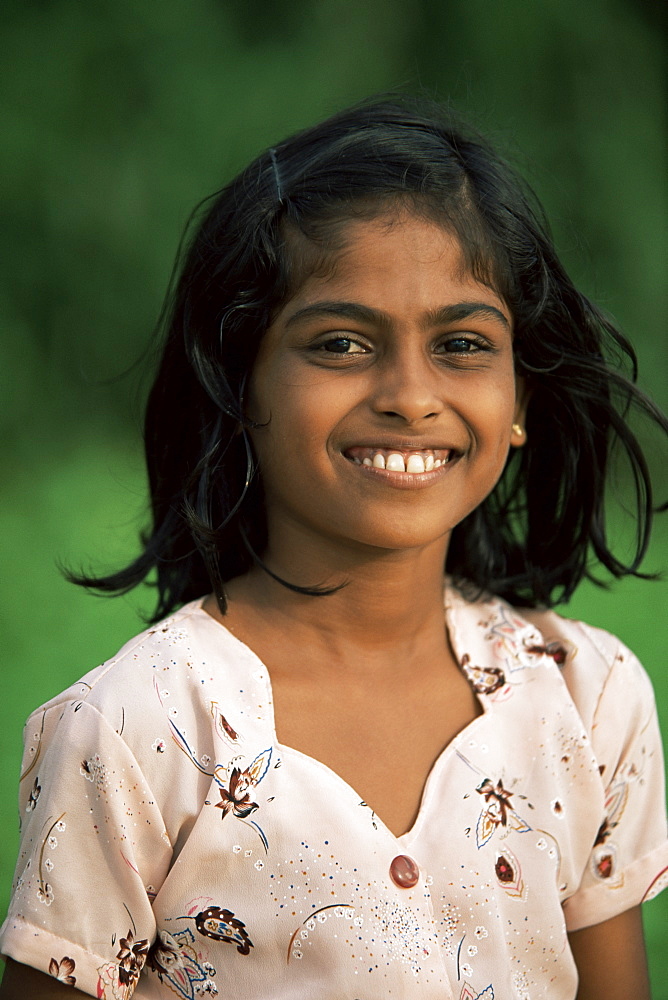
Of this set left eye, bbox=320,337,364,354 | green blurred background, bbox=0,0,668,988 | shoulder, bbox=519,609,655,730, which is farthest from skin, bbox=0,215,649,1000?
green blurred background, bbox=0,0,668,988

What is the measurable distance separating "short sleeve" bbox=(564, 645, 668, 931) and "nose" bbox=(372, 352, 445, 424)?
1.63 feet

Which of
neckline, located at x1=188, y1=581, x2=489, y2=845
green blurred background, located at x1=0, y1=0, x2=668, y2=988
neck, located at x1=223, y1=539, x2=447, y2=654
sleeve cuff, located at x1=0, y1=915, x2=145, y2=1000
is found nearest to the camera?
sleeve cuff, located at x1=0, y1=915, x2=145, y2=1000

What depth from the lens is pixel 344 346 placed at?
137 centimetres

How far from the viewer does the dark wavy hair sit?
1.42 meters

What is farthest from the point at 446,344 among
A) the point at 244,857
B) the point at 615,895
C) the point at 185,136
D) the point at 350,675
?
the point at 185,136

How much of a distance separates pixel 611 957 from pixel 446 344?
0.84 metres

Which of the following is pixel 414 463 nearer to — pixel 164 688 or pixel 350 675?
pixel 350 675

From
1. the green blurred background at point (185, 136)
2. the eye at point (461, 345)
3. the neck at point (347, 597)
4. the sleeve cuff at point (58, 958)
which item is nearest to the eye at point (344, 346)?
the eye at point (461, 345)

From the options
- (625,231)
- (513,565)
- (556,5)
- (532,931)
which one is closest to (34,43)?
(556,5)

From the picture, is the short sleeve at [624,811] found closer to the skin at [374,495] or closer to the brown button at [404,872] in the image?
the skin at [374,495]

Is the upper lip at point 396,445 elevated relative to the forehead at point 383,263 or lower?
lower

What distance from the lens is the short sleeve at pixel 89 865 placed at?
48.7 inches

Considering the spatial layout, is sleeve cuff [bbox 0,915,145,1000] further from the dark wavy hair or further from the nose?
the nose

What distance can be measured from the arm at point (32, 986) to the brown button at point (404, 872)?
0.36m
